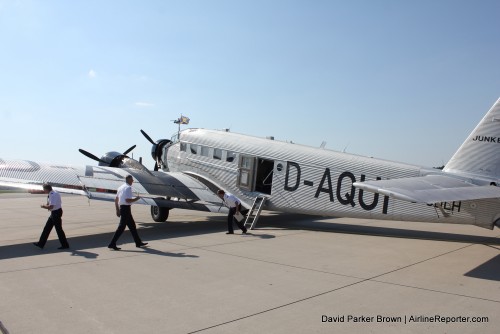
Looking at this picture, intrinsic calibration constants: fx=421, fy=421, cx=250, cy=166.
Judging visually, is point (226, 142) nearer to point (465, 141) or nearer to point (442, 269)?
point (465, 141)

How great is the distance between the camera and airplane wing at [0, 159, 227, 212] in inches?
464

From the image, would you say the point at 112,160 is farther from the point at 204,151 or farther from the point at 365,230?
the point at 365,230

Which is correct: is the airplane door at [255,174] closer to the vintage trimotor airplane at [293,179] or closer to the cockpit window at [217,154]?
the vintage trimotor airplane at [293,179]

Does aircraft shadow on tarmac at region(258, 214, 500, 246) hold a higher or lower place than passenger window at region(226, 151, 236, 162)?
lower

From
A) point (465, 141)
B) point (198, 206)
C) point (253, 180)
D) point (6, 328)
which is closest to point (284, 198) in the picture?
point (253, 180)

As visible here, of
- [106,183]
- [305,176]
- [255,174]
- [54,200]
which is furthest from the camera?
[255,174]

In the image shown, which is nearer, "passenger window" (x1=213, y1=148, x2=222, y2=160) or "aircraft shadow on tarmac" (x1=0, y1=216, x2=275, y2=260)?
"aircraft shadow on tarmac" (x1=0, y1=216, x2=275, y2=260)

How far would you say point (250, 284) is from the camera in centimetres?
698

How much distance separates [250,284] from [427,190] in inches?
152

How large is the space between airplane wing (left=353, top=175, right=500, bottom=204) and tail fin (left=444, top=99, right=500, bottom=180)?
1329 mm

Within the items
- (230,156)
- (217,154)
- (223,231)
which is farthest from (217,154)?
(223,231)

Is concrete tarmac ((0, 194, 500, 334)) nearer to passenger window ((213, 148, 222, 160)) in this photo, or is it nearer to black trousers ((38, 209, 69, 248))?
black trousers ((38, 209, 69, 248))

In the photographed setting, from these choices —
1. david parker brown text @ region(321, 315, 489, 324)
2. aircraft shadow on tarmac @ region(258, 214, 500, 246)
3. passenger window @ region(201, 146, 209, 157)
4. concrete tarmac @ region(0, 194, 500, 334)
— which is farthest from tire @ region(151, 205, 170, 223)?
david parker brown text @ region(321, 315, 489, 324)

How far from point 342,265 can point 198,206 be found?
6.68 meters
